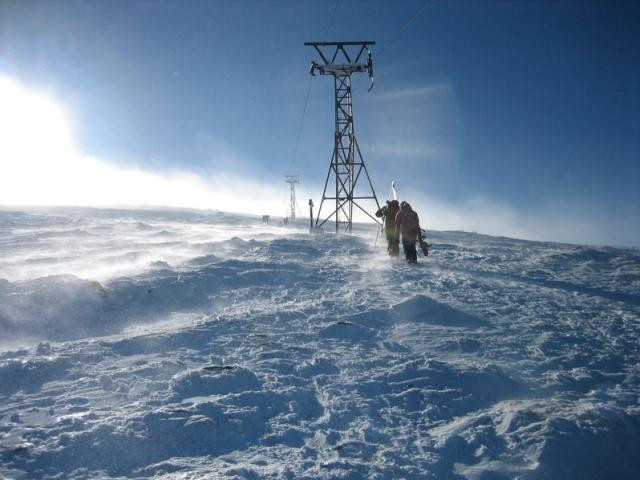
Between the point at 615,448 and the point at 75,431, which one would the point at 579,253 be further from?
the point at 75,431

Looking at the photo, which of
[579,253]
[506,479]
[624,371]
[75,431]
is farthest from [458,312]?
[579,253]

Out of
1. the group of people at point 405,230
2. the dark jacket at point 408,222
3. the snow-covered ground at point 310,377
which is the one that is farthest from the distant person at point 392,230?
the snow-covered ground at point 310,377

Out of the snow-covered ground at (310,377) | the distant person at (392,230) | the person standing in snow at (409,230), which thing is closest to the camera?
the snow-covered ground at (310,377)

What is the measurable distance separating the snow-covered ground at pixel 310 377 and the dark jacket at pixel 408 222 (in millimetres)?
2529

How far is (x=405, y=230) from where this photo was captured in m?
11.6

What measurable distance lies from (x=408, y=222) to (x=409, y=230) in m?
0.27

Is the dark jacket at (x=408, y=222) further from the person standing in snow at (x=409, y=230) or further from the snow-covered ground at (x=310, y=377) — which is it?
the snow-covered ground at (x=310, y=377)

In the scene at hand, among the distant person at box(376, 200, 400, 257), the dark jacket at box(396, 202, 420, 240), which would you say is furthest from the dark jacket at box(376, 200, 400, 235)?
the dark jacket at box(396, 202, 420, 240)

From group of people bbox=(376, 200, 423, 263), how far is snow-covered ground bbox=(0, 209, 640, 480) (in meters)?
2.37

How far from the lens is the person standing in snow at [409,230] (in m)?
11.6

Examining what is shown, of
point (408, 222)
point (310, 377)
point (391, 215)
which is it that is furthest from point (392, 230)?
point (310, 377)

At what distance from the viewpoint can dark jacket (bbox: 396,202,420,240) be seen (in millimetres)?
11633

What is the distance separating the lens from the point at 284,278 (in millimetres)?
9469

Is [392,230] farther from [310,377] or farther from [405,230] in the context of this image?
[310,377]
